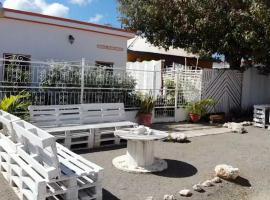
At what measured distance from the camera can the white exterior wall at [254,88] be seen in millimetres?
16653

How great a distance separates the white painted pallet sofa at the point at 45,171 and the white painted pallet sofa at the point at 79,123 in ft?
8.18

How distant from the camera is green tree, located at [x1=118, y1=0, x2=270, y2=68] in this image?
43.3ft

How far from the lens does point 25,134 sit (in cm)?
510

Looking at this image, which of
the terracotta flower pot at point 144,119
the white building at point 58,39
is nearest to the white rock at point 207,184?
the terracotta flower pot at point 144,119

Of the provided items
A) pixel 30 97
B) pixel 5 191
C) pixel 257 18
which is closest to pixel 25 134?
pixel 5 191

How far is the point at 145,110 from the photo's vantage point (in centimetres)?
1237

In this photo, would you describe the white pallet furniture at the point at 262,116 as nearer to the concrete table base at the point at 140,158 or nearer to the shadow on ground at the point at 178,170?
the shadow on ground at the point at 178,170

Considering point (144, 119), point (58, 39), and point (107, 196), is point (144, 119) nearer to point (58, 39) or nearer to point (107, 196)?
point (58, 39)

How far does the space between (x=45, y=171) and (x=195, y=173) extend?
345 centimetres

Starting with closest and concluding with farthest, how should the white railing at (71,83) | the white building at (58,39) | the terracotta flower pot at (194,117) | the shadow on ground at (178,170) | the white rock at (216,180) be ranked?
the white rock at (216,180) < the shadow on ground at (178,170) < the white railing at (71,83) < the white building at (58,39) < the terracotta flower pot at (194,117)

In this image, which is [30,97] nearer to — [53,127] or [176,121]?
[53,127]

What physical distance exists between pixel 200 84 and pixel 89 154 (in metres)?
7.66

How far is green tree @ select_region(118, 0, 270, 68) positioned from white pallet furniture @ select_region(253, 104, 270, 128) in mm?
2068

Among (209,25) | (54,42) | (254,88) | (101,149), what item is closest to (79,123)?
(101,149)
